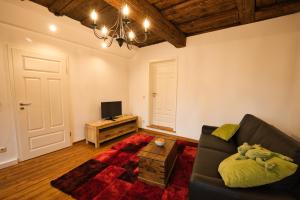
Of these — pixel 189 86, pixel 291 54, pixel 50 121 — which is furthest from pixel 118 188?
pixel 291 54

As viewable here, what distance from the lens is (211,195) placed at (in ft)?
3.66

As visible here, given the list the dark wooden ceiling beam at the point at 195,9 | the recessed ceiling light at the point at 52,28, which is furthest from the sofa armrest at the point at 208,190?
the recessed ceiling light at the point at 52,28

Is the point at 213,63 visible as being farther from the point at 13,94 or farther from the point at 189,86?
the point at 13,94

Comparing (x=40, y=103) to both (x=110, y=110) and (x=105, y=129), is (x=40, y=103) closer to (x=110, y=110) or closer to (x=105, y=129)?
(x=105, y=129)

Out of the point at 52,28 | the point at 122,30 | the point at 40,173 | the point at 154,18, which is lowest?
the point at 40,173

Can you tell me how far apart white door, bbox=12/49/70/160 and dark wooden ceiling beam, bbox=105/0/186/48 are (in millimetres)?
1915

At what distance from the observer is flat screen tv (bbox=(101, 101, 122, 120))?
11.6 ft

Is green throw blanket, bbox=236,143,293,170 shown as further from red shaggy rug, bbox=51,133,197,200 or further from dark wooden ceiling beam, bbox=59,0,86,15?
dark wooden ceiling beam, bbox=59,0,86,15

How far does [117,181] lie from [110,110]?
6.83ft

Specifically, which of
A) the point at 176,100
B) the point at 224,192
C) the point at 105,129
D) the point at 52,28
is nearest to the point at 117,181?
the point at 224,192

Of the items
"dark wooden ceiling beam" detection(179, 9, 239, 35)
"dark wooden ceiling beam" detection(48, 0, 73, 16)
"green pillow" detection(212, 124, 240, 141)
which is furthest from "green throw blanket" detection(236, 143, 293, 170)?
"dark wooden ceiling beam" detection(48, 0, 73, 16)

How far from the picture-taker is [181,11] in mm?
2428

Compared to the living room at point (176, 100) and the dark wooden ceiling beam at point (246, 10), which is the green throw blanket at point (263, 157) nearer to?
the living room at point (176, 100)

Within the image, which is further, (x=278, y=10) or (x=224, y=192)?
(x=278, y=10)
